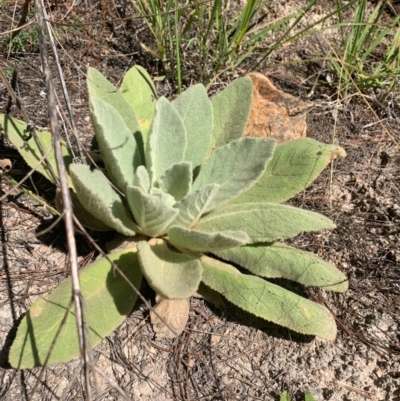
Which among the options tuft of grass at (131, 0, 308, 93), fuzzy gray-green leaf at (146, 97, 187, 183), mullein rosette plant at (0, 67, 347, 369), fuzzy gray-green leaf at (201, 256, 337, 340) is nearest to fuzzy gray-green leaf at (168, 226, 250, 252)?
mullein rosette plant at (0, 67, 347, 369)

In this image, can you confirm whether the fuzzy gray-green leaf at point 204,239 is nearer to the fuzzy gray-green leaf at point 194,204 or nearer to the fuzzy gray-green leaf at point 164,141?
the fuzzy gray-green leaf at point 194,204

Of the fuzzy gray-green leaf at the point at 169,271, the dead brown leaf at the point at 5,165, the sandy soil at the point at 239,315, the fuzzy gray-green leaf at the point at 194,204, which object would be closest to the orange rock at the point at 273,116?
the sandy soil at the point at 239,315

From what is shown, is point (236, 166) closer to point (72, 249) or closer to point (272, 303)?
point (272, 303)

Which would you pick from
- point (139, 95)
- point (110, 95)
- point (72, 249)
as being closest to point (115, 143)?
point (110, 95)

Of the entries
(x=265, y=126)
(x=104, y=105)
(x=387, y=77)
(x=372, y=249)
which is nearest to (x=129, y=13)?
(x=265, y=126)

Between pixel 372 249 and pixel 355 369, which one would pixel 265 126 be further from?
pixel 355 369

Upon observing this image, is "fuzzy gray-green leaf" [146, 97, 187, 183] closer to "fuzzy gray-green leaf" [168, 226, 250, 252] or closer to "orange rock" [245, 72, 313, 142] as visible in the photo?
"fuzzy gray-green leaf" [168, 226, 250, 252]
